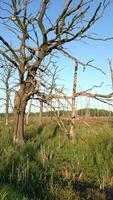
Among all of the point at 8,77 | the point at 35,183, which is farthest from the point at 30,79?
the point at 8,77

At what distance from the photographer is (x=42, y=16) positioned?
1120cm

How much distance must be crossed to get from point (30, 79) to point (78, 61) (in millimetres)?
1522

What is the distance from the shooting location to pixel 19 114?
11.5 meters

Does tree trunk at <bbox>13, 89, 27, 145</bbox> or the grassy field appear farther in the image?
tree trunk at <bbox>13, 89, 27, 145</bbox>

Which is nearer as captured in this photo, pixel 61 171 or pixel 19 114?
pixel 61 171

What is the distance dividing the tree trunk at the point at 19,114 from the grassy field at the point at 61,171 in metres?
0.63

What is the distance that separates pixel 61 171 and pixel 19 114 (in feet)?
11.7

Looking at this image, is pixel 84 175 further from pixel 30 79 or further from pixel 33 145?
pixel 30 79

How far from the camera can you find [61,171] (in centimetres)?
835

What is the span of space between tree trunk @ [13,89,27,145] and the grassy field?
0.63 meters

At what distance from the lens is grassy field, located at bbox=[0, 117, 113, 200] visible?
6.63 m

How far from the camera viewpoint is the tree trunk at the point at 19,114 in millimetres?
11375

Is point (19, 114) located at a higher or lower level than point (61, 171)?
higher

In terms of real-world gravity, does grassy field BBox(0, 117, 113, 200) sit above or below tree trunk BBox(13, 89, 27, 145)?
below
